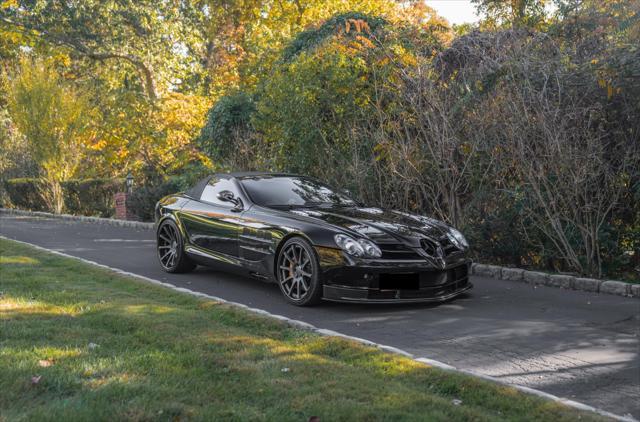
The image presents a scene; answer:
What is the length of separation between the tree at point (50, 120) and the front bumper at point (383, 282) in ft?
65.0

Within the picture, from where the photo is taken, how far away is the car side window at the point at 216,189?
9.04 m

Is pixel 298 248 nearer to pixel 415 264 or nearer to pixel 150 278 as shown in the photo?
pixel 415 264

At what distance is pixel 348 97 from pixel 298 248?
599 cm

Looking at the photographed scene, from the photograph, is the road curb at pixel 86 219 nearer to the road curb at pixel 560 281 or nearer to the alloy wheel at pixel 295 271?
the road curb at pixel 560 281

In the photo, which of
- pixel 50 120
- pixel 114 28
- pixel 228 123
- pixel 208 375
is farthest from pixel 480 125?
pixel 114 28

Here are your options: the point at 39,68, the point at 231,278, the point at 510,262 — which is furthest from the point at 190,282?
the point at 39,68

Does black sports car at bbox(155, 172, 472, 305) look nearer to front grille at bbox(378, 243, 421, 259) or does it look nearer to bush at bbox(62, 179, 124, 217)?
front grille at bbox(378, 243, 421, 259)

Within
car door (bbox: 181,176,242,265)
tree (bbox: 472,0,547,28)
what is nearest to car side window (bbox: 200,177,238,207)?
car door (bbox: 181,176,242,265)

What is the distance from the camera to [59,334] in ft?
18.9

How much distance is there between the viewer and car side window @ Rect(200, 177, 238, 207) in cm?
904

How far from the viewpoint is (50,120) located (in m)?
24.6

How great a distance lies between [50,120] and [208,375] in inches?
864

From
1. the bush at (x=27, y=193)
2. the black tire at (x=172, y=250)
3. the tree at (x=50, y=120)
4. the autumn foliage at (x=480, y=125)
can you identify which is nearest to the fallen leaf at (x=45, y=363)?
the black tire at (x=172, y=250)

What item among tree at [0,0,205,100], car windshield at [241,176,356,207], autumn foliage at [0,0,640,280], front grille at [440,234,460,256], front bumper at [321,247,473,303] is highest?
tree at [0,0,205,100]
